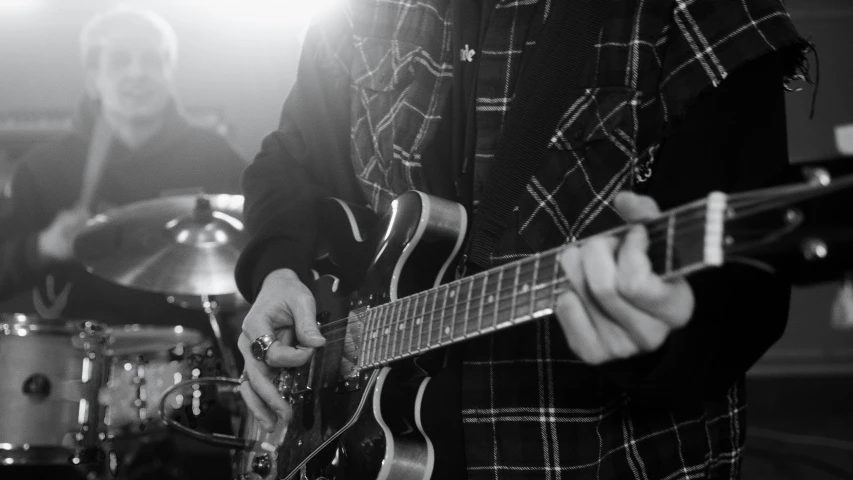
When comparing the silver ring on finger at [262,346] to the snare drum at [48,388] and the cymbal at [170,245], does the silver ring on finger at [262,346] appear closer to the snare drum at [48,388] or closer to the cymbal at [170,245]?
the cymbal at [170,245]

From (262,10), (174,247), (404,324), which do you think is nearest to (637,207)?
(404,324)

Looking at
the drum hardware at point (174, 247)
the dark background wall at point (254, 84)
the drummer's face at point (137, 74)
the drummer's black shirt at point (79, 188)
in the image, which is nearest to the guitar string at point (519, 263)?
the drum hardware at point (174, 247)

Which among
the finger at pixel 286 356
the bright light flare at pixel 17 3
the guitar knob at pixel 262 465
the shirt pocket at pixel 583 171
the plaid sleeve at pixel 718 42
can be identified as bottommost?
the guitar knob at pixel 262 465

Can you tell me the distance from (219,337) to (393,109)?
1.77m

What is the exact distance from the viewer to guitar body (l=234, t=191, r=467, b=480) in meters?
1.27

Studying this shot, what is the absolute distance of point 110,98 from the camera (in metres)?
4.95

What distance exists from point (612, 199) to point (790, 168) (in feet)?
1.09

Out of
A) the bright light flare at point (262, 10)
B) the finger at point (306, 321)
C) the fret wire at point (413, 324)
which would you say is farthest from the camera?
the bright light flare at point (262, 10)

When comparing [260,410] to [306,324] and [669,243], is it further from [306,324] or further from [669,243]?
[669,243]

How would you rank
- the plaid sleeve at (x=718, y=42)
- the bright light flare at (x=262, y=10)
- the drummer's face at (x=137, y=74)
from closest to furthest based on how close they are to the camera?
the plaid sleeve at (x=718, y=42)
the drummer's face at (x=137, y=74)
the bright light flare at (x=262, y=10)

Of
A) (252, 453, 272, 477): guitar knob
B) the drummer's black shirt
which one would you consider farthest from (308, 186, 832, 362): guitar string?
the drummer's black shirt

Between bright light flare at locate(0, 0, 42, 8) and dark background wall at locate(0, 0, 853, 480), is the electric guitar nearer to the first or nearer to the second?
dark background wall at locate(0, 0, 853, 480)

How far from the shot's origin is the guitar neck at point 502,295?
82 cm

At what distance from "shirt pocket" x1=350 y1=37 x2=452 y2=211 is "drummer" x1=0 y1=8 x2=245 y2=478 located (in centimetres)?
315
